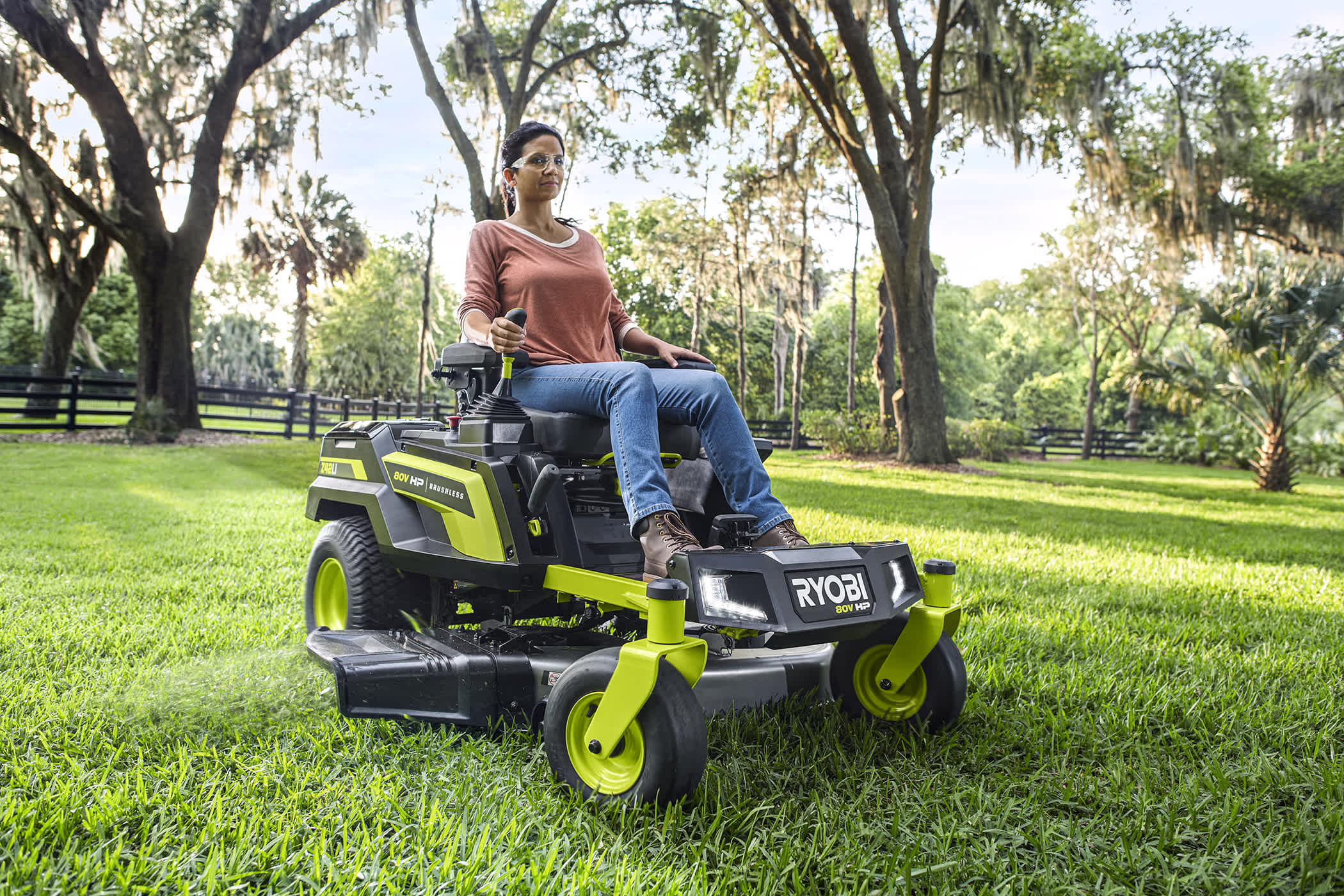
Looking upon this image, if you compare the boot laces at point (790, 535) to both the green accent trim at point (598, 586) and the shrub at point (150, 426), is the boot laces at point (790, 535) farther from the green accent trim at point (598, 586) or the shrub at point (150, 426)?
the shrub at point (150, 426)

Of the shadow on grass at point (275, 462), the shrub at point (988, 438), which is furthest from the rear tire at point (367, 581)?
the shrub at point (988, 438)

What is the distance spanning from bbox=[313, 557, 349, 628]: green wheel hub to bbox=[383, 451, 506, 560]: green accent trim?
0.74m

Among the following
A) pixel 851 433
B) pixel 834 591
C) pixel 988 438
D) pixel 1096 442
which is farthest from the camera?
pixel 1096 442

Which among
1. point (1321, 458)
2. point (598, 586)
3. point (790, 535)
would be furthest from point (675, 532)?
point (1321, 458)

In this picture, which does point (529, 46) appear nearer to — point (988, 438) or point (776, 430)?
point (988, 438)

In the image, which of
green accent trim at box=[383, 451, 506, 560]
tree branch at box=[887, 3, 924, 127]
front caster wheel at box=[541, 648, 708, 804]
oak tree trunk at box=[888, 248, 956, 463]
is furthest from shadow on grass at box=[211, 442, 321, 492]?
tree branch at box=[887, 3, 924, 127]

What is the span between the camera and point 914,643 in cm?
234

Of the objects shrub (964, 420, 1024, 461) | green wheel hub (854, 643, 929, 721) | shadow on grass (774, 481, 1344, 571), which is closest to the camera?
green wheel hub (854, 643, 929, 721)

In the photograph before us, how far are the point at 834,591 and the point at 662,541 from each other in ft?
1.37

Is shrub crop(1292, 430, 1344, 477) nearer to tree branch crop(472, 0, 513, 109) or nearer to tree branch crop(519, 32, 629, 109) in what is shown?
tree branch crop(519, 32, 629, 109)

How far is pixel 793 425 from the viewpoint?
22.3 metres

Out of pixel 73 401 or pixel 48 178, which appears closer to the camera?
pixel 48 178

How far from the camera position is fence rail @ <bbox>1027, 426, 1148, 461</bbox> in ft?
89.6

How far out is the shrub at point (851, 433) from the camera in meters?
17.6
